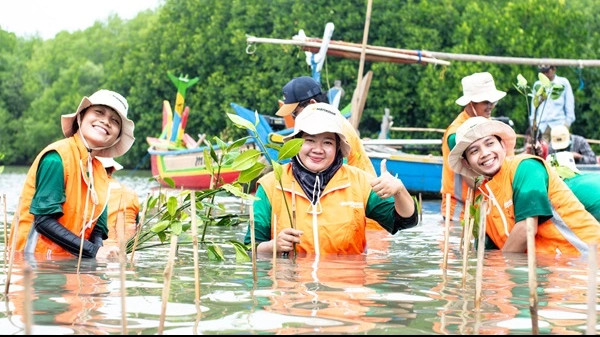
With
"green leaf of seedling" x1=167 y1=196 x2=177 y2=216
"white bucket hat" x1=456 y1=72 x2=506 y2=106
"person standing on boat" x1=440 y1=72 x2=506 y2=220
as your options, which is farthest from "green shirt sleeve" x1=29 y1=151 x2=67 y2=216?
"white bucket hat" x1=456 y1=72 x2=506 y2=106

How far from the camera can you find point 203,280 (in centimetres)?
618

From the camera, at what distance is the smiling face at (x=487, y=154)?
7301 mm

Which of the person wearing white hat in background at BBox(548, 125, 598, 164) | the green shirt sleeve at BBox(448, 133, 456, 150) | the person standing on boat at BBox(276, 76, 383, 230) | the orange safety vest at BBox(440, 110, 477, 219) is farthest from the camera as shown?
the person wearing white hat in background at BBox(548, 125, 598, 164)

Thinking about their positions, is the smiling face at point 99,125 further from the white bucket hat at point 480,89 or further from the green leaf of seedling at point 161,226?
the white bucket hat at point 480,89

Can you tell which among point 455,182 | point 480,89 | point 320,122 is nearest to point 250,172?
point 320,122

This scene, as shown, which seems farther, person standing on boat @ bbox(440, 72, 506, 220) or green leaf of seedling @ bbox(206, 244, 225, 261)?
person standing on boat @ bbox(440, 72, 506, 220)

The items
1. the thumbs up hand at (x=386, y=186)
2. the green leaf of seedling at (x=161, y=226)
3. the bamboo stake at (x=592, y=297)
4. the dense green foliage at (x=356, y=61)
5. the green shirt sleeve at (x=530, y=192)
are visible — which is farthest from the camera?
the dense green foliage at (x=356, y=61)

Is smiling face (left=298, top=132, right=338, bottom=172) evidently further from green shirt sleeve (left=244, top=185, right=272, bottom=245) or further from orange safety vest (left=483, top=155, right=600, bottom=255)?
orange safety vest (left=483, top=155, right=600, bottom=255)

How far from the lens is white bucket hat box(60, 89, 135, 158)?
6902mm

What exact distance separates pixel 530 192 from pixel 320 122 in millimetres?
1509

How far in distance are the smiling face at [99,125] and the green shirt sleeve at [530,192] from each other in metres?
2.66

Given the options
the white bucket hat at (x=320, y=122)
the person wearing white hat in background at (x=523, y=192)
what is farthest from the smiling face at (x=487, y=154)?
the white bucket hat at (x=320, y=122)

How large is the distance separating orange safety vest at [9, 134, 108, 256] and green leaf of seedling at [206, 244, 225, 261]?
75 cm

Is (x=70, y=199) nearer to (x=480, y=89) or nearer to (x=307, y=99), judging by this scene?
(x=307, y=99)
